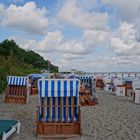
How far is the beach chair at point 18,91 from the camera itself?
46.5 feet

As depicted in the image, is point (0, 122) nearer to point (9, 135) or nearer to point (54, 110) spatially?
point (9, 135)

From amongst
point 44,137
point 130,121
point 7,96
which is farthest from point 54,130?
point 7,96

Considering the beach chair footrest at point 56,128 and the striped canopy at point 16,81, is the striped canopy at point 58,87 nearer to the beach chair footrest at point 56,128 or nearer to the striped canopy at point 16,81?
the beach chair footrest at point 56,128

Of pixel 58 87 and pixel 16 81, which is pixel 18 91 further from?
pixel 58 87

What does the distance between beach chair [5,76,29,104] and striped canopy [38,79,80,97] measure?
22.7ft

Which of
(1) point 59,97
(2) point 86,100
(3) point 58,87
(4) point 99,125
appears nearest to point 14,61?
(2) point 86,100

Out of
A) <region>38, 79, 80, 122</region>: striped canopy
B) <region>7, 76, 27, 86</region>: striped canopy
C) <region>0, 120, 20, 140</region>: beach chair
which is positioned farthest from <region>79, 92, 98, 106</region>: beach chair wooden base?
<region>0, 120, 20, 140</region>: beach chair

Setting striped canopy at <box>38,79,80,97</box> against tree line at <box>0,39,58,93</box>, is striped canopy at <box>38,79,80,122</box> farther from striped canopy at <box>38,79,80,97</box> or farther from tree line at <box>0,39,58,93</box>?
tree line at <box>0,39,58,93</box>

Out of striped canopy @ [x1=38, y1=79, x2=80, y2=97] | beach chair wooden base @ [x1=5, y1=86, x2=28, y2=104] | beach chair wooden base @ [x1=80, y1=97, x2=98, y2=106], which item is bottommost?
beach chair wooden base @ [x1=80, y1=97, x2=98, y2=106]

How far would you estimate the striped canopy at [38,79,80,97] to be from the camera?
7328mm

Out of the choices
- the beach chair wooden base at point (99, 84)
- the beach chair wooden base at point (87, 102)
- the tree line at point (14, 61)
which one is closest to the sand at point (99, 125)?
the beach chair wooden base at point (87, 102)

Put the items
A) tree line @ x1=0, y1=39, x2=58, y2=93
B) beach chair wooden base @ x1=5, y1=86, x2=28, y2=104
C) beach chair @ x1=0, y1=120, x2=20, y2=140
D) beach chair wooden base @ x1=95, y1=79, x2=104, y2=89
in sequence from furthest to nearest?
beach chair wooden base @ x1=95, y1=79, x2=104, y2=89 < tree line @ x1=0, y1=39, x2=58, y2=93 < beach chair wooden base @ x1=5, y1=86, x2=28, y2=104 < beach chair @ x1=0, y1=120, x2=20, y2=140

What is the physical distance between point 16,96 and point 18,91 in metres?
0.22

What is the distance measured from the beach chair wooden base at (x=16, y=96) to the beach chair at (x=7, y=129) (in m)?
6.98
